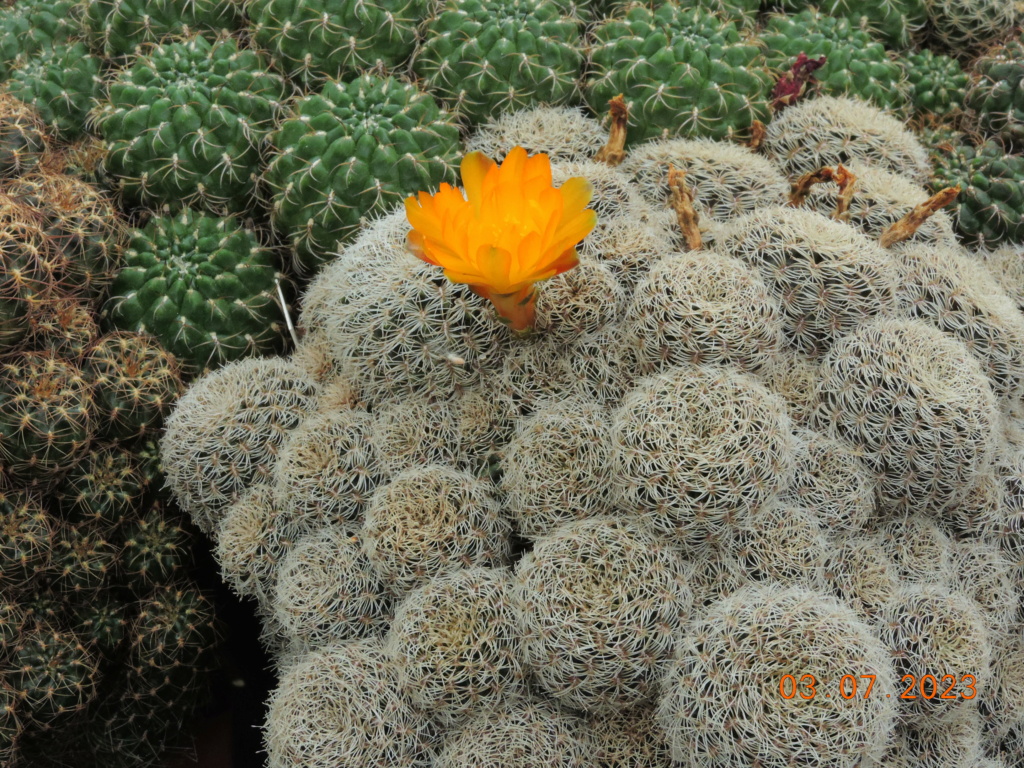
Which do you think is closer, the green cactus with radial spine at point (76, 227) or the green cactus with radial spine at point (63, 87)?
the green cactus with radial spine at point (76, 227)

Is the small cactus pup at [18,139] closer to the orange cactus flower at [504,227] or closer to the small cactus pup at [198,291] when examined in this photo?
the small cactus pup at [198,291]

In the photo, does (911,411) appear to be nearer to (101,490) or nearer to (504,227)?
(504,227)

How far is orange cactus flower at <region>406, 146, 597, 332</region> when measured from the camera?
1373 millimetres

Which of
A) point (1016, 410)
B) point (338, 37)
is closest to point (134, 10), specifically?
point (338, 37)

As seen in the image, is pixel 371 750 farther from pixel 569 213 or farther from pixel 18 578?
pixel 569 213

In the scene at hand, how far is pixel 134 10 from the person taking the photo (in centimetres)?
220

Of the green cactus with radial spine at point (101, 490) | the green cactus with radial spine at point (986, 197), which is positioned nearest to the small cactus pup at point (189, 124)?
the green cactus with radial spine at point (101, 490)

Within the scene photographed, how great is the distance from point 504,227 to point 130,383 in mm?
902

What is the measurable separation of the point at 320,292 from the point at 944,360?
1268mm

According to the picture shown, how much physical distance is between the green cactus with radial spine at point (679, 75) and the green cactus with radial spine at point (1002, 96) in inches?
28.2

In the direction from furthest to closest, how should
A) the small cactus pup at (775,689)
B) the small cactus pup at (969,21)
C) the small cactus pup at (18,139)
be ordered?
the small cactus pup at (969,21) → the small cactus pup at (18,139) → the small cactus pup at (775,689)

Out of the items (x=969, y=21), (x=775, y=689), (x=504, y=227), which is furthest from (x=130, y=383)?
(x=969, y=21)

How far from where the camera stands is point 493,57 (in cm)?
214

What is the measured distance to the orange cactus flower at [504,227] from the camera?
4.50 feet
